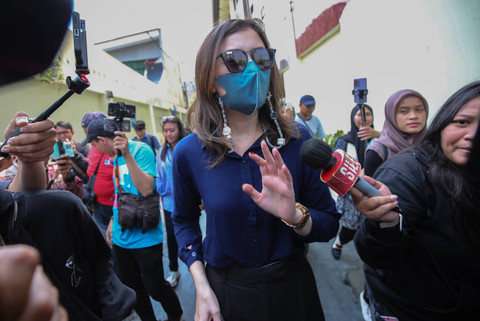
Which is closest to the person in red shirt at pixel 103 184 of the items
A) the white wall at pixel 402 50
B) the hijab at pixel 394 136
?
the hijab at pixel 394 136

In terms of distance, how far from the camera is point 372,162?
2457 millimetres

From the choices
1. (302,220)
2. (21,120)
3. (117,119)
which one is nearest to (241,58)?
(302,220)

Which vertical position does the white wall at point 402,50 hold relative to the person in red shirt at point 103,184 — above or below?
above

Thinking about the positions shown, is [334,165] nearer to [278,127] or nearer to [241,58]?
[278,127]

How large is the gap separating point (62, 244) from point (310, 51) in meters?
6.29

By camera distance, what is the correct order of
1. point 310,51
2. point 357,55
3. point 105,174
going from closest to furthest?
1. point 105,174
2. point 357,55
3. point 310,51

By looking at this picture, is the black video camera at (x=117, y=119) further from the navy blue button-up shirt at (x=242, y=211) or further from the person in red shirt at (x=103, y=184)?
the navy blue button-up shirt at (x=242, y=211)

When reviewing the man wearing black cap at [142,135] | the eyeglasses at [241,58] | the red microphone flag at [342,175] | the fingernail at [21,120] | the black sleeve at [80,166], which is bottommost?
the red microphone flag at [342,175]

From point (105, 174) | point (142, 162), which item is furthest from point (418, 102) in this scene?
point (105, 174)

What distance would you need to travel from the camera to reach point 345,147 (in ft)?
11.0

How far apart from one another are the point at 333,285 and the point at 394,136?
6.21 ft

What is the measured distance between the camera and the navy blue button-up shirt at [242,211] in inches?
49.8

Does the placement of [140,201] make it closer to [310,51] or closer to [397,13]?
[397,13]

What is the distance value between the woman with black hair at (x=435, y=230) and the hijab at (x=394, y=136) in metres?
1.14
